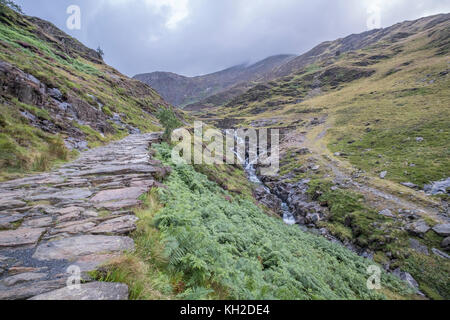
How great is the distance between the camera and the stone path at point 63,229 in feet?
8.83

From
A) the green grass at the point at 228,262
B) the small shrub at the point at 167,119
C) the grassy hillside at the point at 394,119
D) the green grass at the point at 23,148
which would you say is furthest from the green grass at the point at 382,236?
the green grass at the point at 23,148

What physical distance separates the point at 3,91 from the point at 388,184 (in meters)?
42.8

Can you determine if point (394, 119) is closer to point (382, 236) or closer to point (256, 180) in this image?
point (256, 180)

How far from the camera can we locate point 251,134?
7712 cm

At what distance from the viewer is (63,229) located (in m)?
4.25

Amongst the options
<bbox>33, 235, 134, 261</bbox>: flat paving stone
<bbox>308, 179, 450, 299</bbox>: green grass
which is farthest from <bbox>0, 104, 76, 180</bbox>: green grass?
<bbox>308, 179, 450, 299</bbox>: green grass

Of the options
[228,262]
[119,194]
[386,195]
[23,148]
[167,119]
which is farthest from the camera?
[386,195]

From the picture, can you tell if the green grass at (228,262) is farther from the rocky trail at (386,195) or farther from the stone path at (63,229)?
the rocky trail at (386,195)

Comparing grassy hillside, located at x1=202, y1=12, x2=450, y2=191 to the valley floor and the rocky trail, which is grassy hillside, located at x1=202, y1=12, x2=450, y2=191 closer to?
the rocky trail

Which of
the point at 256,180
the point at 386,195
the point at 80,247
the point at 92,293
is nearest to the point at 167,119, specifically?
the point at 80,247

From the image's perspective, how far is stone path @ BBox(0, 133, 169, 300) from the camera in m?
2.69

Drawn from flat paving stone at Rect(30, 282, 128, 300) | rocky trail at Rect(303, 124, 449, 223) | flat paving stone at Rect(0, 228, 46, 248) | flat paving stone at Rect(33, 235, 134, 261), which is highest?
flat paving stone at Rect(0, 228, 46, 248)

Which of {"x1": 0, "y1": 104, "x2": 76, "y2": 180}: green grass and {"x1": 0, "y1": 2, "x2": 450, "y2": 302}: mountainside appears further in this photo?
{"x1": 0, "y1": 104, "x2": 76, "y2": 180}: green grass
